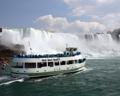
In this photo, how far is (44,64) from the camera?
152 ft

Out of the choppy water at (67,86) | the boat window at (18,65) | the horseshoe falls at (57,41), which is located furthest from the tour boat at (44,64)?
the horseshoe falls at (57,41)

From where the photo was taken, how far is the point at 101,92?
113 feet

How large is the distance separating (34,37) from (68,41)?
2193 cm

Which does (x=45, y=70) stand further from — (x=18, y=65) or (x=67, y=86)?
(x=67, y=86)

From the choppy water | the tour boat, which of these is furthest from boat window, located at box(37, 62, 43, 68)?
the choppy water

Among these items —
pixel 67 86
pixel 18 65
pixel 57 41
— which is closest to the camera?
pixel 67 86

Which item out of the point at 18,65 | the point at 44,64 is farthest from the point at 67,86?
the point at 18,65

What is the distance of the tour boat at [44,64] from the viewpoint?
44.4 m

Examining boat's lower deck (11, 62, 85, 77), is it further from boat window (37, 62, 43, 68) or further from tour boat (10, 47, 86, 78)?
boat window (37, 62, 43, 68)

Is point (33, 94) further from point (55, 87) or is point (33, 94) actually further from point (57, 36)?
point (57, 36)

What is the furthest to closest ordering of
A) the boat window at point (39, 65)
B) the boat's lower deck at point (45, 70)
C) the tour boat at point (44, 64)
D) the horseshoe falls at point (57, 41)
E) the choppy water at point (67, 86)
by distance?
the horseshoe falls at point (57, 41), the boat window at point (39, 65), the tour boat at point (44, 64), the boat's lower deck at point (45, 70), the choppy water at point (67, 86)

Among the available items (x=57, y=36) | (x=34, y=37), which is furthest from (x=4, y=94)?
(x=57, y=36)

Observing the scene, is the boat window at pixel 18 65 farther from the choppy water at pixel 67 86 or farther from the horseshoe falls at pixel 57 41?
the horseshoe falls at pixel 57 41

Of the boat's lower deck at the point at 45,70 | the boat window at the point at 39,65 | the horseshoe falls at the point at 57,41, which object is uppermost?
the horseshoe falls at the point at 57,41
